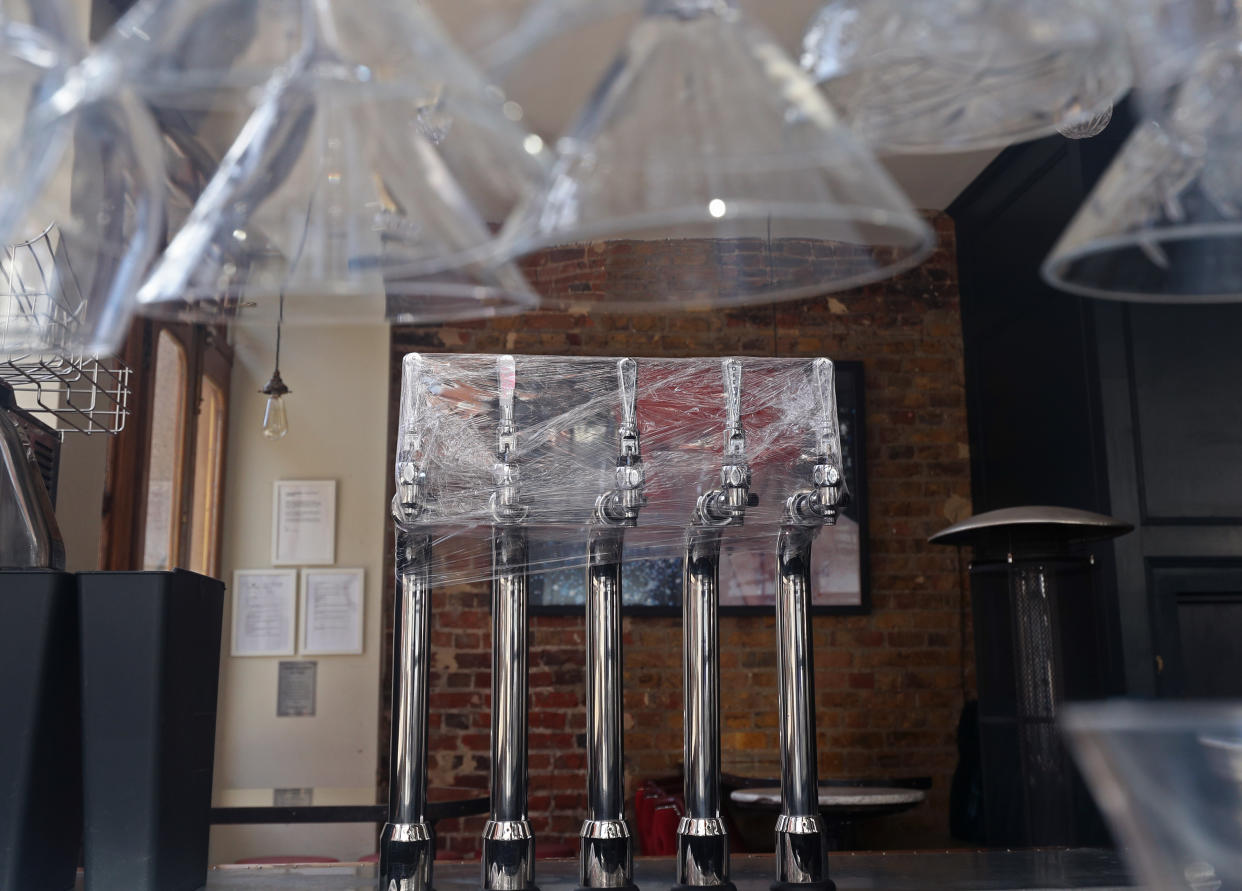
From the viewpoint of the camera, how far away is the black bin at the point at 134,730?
1.06 meters

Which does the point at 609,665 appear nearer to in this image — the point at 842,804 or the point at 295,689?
the point at 842,804

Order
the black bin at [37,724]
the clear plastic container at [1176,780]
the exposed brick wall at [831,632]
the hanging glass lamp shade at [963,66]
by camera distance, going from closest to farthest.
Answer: the clear plastic container at [1176,780] → the hanging glass lamp shade at [963,66] → the black bin at [37,724] → the exposed brick wall at [831,632]

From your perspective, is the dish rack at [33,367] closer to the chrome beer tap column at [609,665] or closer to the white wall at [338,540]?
the chrome beer tap column at [609,665]

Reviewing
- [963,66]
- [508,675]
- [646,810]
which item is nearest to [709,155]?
[963,66]

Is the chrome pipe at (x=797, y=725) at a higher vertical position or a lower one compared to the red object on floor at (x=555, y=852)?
higher

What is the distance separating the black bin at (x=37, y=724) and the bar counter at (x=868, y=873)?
136 millimetres

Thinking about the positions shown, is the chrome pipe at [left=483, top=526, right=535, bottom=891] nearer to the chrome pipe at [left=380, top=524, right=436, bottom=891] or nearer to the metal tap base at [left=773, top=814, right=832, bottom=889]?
the chrome pipe at [left=380, top=524, right=436, bottom=891]

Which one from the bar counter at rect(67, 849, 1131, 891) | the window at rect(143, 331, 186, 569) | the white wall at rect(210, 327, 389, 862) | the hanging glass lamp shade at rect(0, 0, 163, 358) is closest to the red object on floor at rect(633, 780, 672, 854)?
the white wall at rect(210, 327, 389, 862)

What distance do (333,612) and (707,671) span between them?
322 cm

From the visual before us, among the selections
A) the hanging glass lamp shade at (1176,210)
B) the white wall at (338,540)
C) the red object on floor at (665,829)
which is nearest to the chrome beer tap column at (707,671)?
the hanging glass lamp shade at (1176,210)

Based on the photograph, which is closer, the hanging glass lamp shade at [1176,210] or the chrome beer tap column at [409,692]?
the hanging glass lamp shade at [1176,210]

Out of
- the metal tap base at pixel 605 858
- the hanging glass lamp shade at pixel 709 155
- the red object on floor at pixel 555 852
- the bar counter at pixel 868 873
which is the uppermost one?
the hanging glass lamp shade at pixel 709 155

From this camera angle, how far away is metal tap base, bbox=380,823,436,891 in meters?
1.10

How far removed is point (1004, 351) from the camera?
11.7ft
